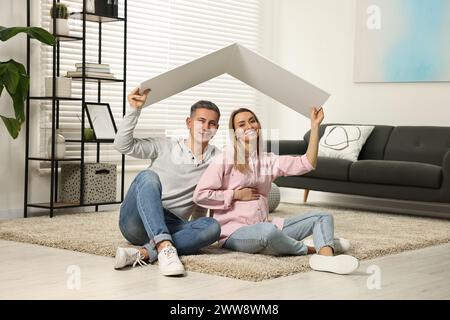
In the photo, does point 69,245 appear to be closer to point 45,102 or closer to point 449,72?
point 45,102

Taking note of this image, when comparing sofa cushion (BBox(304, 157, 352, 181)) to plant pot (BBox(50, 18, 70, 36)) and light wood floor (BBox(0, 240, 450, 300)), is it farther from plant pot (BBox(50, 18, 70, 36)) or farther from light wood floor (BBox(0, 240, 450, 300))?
light wood floor (BBox(0, 240, 450, 300))

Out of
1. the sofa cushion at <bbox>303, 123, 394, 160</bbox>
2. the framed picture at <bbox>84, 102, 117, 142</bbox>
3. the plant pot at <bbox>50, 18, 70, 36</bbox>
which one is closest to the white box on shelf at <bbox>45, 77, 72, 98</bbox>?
the framed picture at <bbox>84, 102, 117, 142</bbox>

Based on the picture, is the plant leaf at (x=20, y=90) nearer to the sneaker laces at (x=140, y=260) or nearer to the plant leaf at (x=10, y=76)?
the plant leaf at (x=10, y=76)

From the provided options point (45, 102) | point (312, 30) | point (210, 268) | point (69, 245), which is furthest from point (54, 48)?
point (312, 30)

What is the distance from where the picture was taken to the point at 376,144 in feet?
20.9

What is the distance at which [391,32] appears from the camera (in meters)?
6.65

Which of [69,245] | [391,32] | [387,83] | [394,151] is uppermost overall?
[391,32]

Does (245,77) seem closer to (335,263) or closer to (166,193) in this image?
(166,193)

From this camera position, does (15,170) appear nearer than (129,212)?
No

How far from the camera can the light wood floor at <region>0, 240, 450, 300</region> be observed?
284 centimetres

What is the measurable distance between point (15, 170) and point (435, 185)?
9.59 feet

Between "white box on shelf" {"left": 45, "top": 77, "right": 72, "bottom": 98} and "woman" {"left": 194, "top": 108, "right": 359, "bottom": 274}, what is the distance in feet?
6.74

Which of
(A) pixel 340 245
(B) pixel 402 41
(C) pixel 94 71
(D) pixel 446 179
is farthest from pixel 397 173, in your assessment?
(C) pixel 94 71
